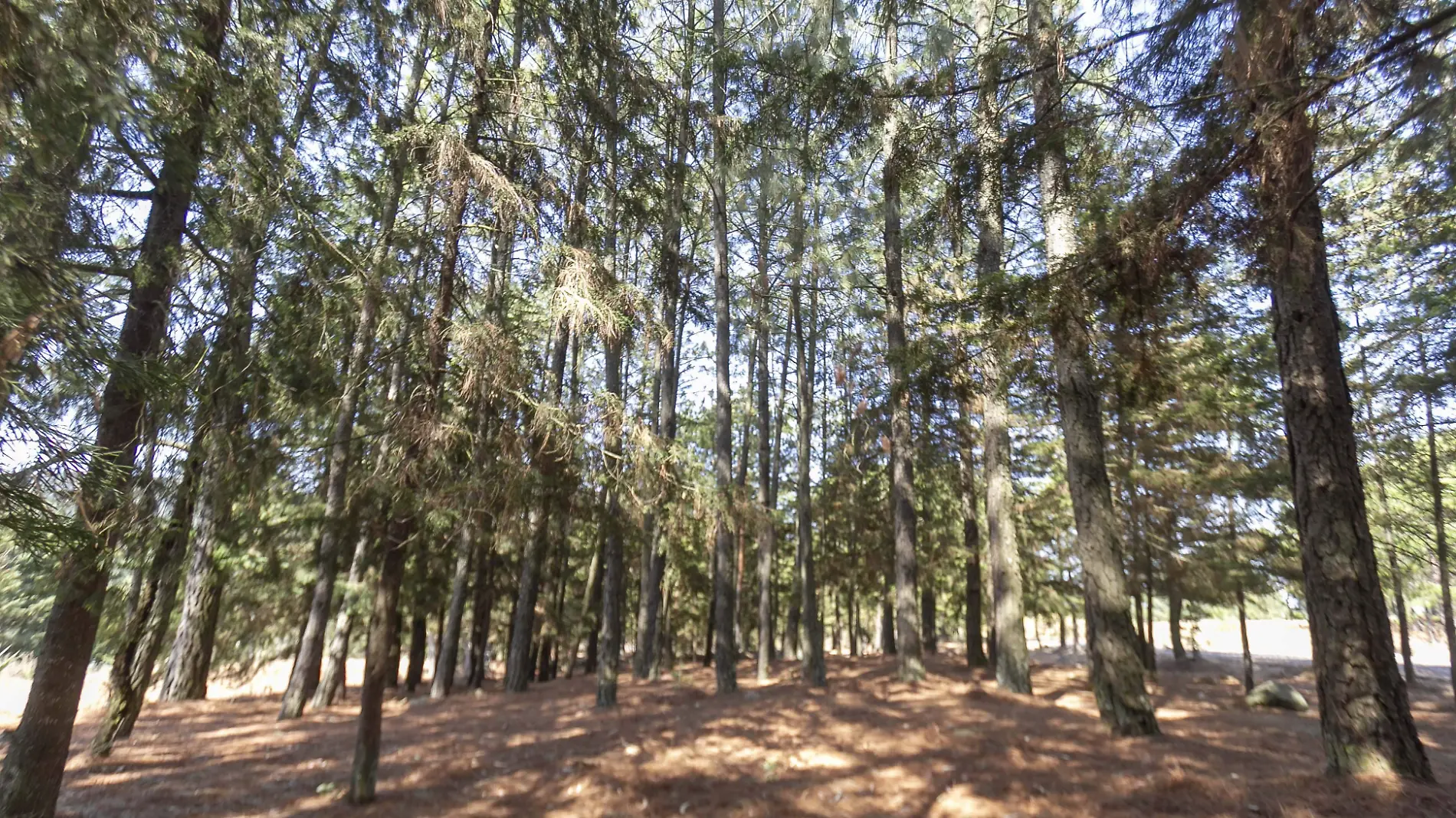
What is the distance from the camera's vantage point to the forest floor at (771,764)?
17.9 ft

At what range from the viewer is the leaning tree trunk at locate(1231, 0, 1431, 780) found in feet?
15.2

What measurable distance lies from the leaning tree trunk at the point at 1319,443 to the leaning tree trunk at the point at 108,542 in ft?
23.6

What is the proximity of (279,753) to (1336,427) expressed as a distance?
37.4ft

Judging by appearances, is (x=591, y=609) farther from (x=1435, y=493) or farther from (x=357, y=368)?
(x=1435, y=493)

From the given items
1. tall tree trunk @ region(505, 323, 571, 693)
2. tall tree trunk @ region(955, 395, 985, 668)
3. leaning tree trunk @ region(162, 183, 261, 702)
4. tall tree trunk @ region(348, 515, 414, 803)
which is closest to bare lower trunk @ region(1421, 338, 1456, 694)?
tall tree trunk @ region(955, 395, 985, 668)

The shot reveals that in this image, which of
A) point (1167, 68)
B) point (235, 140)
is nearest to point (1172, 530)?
point (1167, 68)

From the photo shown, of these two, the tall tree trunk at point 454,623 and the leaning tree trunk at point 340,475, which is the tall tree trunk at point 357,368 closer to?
the leaning tree trunk at point 340,475

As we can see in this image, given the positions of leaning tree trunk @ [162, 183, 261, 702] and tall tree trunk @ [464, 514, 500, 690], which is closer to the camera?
leaning tree trunk @ [162, 183, 261, 702]

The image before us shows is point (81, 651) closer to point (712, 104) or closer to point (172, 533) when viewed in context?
point (172, 533)

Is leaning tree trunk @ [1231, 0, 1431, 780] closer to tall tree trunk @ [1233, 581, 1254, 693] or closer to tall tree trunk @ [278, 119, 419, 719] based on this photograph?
tall tree trunk @ [278, 119, 419, 719]

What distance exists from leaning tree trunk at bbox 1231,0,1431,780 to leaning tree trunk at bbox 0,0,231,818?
7191 mm

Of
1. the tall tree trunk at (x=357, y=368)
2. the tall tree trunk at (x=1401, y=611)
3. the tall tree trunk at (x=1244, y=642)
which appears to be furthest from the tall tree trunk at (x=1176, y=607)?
the tall tree trunk at (x=357, y=368)

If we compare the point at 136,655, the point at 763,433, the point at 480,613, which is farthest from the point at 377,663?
the point at 763,433

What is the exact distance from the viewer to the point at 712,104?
13.0m
